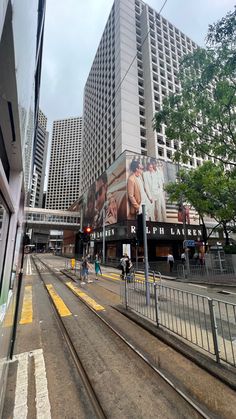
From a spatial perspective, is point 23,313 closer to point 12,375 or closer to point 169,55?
point 12,375

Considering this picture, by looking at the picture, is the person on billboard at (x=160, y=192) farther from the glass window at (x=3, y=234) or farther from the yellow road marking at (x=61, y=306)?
the glass window at (x=3, y=234)

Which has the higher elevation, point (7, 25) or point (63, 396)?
point (7, 25)

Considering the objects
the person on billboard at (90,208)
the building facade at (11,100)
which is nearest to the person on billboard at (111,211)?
the person on billboard at (90,208)

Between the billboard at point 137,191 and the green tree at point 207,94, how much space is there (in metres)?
16.1

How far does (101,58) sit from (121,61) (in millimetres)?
18651

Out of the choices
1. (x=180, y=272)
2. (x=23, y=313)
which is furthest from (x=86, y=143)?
(x=23, y=313)

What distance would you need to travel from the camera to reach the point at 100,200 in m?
33.2

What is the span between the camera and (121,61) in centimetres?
4062

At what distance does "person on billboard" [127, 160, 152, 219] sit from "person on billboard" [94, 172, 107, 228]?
20.8ft

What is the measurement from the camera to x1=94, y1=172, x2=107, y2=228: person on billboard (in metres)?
31.6

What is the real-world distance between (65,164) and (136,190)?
10942cm

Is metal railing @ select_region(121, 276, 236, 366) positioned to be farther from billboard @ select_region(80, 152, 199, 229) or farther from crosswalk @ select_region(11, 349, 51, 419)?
billboard @ select_region(80, 152, 199, 229)

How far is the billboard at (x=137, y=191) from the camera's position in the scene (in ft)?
84.3

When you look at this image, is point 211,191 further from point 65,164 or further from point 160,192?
point 65,164
